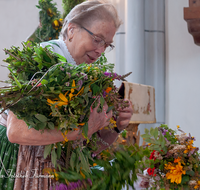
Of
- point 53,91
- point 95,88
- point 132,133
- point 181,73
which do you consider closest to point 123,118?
point 95,88

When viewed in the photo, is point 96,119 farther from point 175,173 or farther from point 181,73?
point 181,73

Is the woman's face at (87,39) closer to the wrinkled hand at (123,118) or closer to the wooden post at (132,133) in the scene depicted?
the wrinkled hand at (123,118)

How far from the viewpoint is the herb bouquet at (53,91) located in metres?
0.67

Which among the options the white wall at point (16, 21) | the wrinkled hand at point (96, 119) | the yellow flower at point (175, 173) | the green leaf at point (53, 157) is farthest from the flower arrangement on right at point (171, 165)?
the white wall at point (16, 21)

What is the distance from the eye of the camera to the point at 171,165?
3.03ft

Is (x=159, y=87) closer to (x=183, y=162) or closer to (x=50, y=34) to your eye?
(x=50, y=34)

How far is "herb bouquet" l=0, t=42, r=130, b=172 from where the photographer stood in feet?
2.21

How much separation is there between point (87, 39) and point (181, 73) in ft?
6.76

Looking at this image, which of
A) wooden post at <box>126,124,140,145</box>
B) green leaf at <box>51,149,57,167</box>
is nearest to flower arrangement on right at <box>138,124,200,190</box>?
green leaf at <box>51,149,57,167</box>

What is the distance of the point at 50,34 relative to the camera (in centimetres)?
238

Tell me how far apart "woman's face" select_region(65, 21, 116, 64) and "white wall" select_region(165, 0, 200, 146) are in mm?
1884

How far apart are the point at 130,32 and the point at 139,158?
107 inches

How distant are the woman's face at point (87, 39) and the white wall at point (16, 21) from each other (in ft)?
9.00

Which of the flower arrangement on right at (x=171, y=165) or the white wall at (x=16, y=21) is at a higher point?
the white wall at (x=16, y=21)
